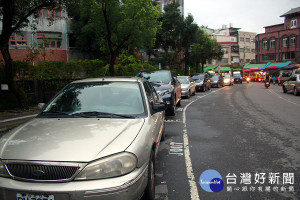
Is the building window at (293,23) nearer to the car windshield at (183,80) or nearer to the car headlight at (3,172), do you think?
the car windshield at (183,80)

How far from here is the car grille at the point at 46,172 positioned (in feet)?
8.27

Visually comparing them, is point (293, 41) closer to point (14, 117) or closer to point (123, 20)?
point (123, 20)

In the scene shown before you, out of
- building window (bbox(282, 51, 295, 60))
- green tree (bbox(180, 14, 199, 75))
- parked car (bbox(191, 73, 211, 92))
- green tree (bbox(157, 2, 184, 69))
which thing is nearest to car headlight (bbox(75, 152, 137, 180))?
parked car (bbox(191, 73, 211, 92))

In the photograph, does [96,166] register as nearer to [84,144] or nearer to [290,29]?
[84,144]

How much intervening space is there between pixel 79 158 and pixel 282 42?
2588 inches

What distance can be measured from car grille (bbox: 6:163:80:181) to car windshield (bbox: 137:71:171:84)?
29.2 ft

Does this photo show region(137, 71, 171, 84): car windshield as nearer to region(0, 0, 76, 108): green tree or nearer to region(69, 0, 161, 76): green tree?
region(0, 0, 76, 108): green tree

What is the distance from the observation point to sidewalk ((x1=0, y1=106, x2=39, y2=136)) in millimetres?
8636

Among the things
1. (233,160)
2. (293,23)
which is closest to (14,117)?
(233,160)

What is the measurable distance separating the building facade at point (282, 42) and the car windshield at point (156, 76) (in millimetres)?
51669

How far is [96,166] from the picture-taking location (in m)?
2.58

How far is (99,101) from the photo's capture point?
404cm

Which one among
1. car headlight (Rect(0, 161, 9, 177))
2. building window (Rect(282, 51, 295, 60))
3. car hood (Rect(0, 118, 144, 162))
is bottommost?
car headlight (Rect(0, 161, 9, 177))

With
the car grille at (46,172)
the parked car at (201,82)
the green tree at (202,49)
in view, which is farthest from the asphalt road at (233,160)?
the green tree at (202,49)
